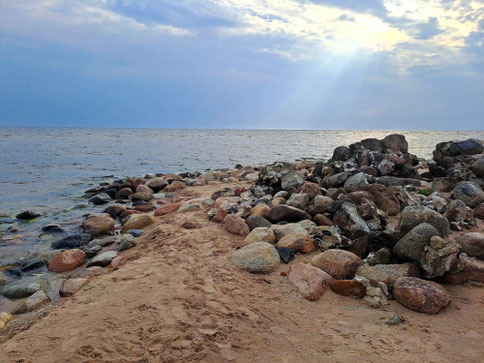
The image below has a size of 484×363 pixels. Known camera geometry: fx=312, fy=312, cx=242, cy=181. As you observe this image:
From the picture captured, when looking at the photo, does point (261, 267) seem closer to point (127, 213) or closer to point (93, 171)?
point (127, 213)

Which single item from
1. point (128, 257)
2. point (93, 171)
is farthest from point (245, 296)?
point (93, 171)

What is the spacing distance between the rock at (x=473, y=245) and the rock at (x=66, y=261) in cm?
614

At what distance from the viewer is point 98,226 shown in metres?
7.27

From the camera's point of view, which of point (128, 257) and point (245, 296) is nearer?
point (245, 296)

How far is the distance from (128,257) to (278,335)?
10.8 ft

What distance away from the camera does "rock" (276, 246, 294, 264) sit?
4.64 meters

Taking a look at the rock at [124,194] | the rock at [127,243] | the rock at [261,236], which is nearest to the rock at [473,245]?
the rock at [261,236]

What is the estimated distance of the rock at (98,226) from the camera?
23.6 feet

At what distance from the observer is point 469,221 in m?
5.41

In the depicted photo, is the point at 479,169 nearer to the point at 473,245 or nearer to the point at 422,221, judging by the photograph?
the point at 473,245

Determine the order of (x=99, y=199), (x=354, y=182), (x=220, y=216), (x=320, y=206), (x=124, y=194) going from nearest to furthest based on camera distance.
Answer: (x=320, y=206) < (x=220, y=216) < (x=354, y=182) < (x=99, y=199) < (x=124, y=194)

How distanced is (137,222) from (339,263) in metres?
4.89

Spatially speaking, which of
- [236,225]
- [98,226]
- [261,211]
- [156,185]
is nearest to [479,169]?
[261,211]

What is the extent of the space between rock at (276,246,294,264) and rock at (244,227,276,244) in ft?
1.34
